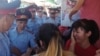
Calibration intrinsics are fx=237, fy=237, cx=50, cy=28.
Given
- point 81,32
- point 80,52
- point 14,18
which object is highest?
point 14,18

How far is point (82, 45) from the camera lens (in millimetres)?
1418

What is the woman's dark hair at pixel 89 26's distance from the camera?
139 cm

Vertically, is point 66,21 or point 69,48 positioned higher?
point 66,21

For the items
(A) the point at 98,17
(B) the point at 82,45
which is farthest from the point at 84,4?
(B) the point at 82,45

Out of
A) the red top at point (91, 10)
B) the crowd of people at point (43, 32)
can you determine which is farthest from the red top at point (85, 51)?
the red top at point (91, 10)

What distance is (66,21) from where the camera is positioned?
138 cm

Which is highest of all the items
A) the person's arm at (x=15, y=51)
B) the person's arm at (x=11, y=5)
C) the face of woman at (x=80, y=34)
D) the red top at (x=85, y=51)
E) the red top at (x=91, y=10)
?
the person's arm at (x=11, y=5)

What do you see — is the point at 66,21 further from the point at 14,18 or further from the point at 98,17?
the point at 14,18

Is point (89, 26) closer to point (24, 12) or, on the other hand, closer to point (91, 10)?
point (91, 10)

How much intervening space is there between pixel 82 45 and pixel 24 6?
1.36 ft

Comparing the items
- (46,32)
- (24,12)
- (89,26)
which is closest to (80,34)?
(89,26)

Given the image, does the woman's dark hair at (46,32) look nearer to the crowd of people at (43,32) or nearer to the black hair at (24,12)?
the crowd of people at (43,32)

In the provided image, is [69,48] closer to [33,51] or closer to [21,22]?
[33,51]

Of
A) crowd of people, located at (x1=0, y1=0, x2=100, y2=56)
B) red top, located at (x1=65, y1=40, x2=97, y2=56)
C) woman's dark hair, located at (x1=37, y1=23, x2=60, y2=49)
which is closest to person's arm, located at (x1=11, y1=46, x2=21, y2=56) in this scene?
crowd of people, located at (x1=0, y1=0, x2=100, y2=56)
